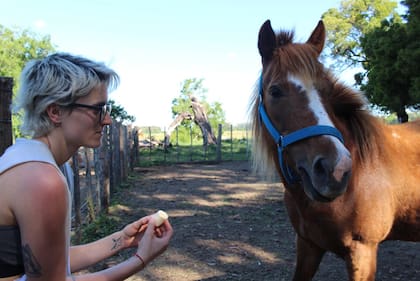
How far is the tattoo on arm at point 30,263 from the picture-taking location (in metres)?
1.00

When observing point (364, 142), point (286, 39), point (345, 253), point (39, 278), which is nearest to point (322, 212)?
point (345, 253)

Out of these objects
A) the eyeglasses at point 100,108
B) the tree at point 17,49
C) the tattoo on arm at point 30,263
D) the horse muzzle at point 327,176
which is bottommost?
the tattoo on arm at point 30,263

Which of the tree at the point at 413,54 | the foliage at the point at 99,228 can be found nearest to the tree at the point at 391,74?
the tree at the point at 413,54

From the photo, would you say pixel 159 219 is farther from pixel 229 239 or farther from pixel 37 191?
pixel 229 239

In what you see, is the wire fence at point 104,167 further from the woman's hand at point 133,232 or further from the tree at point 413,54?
the tree at point 413,54

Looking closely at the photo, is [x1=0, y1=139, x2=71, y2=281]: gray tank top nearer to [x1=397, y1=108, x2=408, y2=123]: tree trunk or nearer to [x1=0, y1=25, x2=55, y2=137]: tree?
[x1=397, y1=108, x2=408, y2=123]: tree trunk

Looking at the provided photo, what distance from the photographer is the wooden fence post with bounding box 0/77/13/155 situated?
6.43 ft

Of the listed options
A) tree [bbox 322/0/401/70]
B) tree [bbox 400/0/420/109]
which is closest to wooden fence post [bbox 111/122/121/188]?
tree [bbox 400/0/420/109]

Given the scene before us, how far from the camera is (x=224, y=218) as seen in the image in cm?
617

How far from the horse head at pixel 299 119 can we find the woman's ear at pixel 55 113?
118cm

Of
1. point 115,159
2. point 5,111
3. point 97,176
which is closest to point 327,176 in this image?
point 5,111

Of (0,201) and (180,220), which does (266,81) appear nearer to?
(0,201)

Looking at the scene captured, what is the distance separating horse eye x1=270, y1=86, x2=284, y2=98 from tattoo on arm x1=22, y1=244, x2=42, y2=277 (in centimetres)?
147

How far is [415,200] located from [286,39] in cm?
143
